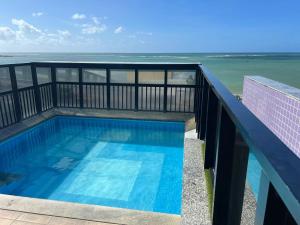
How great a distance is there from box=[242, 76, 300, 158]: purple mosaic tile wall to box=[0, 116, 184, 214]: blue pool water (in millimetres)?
1766

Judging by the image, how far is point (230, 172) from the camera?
4.68ft

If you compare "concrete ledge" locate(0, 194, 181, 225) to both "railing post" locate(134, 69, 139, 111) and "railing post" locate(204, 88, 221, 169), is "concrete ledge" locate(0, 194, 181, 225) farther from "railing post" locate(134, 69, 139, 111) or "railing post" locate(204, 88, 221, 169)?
"railing post" locate(134, 69, 139, 111)

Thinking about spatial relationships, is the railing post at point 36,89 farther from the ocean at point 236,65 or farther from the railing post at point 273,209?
the railing post at point 273,209

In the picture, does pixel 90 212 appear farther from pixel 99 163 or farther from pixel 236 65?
pixel 236 65

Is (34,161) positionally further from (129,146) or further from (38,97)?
(38,97)

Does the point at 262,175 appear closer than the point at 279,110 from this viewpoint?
Yes

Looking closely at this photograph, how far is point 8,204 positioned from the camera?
2672 millimetres

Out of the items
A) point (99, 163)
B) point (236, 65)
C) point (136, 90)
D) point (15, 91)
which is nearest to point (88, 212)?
point (99, 163)

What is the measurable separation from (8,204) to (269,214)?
2.88m

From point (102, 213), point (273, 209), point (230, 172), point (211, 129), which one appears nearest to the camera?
point (273, 209)

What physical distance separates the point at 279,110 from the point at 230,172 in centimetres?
292

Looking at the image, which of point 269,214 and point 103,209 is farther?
point 103,209

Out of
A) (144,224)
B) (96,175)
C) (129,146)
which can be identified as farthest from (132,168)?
(144,224)

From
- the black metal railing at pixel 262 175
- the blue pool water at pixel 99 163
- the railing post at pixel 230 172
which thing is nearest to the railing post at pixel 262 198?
the black metal railing at pixel 262 175
